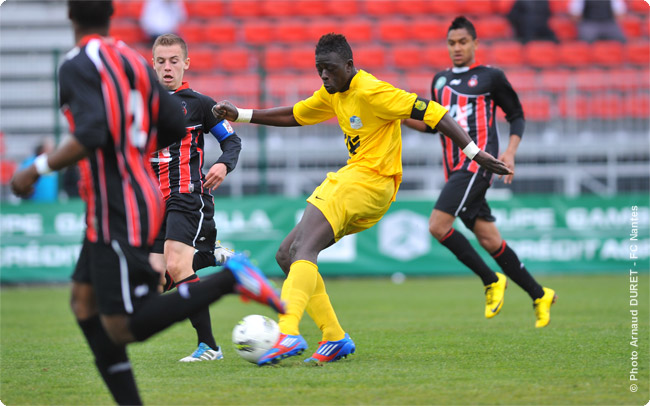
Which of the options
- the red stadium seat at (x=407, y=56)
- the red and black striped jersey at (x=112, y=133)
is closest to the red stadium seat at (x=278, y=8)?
the red stadium seat at (x=407, y=56)

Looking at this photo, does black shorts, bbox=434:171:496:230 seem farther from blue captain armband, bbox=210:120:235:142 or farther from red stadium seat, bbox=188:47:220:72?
red stadium seat, bbox=188:47:220:72

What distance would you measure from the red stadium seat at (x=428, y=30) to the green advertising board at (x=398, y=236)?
279 inches

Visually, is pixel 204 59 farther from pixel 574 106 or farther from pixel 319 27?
pixel 574 106

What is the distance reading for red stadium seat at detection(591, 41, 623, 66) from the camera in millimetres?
18359

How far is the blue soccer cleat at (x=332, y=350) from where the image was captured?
5.58m

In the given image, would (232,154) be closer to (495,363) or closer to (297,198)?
(495,363)

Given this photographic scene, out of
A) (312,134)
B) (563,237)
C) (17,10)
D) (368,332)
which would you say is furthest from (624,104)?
(17,10)

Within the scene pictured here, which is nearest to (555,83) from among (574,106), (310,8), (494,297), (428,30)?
(574,106)

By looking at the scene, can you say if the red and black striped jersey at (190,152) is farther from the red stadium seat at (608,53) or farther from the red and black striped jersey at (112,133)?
the red stadium seat at (608,53)

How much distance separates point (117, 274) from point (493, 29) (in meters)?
17.2

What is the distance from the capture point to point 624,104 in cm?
1516

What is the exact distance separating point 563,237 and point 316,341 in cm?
792

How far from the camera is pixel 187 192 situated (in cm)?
606

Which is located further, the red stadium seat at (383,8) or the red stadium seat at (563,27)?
the red stadium seat at (383,8)
